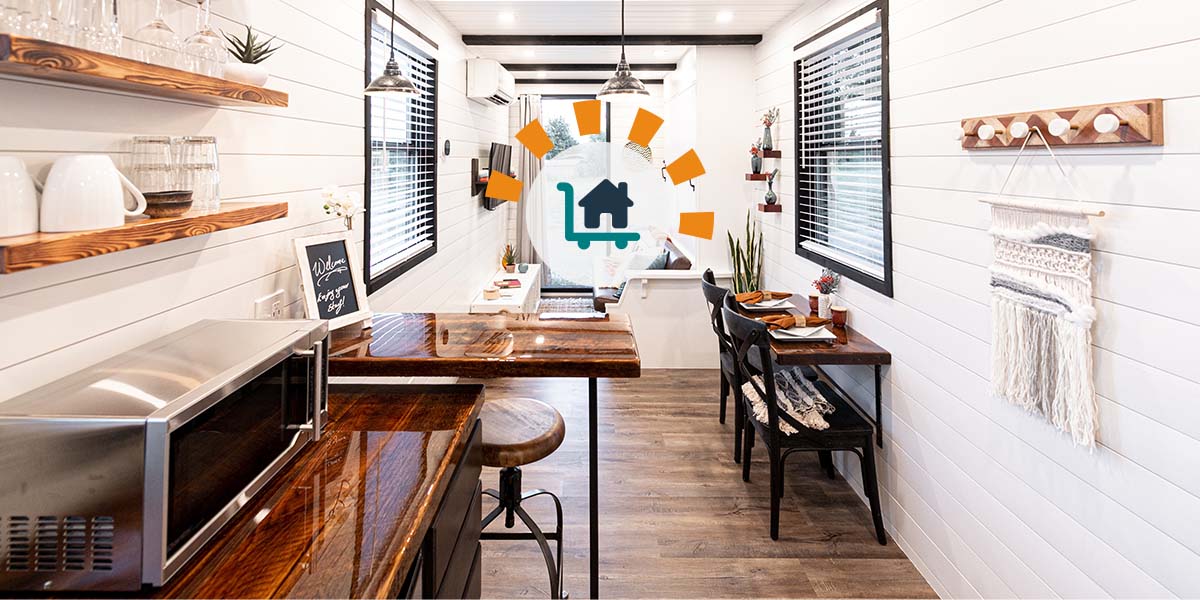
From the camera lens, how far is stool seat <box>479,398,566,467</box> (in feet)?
5.95

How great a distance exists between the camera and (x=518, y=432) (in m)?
1.90

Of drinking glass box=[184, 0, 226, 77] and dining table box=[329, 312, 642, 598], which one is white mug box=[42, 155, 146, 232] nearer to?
drinking glass box=[184, 0, 226, 77]

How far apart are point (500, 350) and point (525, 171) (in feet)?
20.7

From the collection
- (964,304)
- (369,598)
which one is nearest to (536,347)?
(369,598)

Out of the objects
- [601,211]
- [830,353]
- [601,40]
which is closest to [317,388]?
[830,353]

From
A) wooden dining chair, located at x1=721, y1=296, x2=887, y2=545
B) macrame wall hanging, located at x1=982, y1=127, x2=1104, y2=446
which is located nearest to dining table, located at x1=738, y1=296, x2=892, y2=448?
wooden dining chair, located at x1=721, y1=296, x2=887, y2=545

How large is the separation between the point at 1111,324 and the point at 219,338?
6.60 feet

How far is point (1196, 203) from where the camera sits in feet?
4.32

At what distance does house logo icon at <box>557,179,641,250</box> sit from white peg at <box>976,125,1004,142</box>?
13.8 feet

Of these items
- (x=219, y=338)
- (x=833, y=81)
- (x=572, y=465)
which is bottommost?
(x=572, y=465)

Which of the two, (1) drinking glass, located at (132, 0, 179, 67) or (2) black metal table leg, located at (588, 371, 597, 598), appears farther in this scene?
(2) black metal table leg, located at (588, 371, 597, 598)

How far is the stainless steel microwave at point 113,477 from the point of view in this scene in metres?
0.87

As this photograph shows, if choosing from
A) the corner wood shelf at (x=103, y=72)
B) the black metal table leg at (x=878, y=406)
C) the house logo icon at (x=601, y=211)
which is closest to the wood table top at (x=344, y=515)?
the corner wood shelf at (x=103, y=72)

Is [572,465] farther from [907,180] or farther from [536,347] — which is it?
[907,180]
